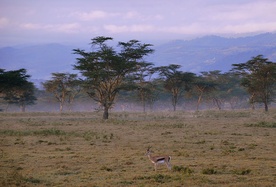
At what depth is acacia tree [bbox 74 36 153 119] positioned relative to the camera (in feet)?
141

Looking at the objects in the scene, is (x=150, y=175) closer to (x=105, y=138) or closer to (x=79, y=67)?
(x=105, y=138)

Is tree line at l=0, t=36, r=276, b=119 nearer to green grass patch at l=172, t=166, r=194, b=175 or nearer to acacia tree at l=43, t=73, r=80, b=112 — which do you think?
acacia tree at l=43, t=73, r=80, b=112

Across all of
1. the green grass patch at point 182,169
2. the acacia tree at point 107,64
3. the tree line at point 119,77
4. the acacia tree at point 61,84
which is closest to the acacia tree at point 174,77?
the tree line at point 119,77

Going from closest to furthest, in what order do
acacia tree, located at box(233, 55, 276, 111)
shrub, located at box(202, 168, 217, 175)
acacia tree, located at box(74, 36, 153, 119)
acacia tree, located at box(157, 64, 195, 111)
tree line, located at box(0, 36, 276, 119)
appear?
1. shrub, located at box(202, 168, 217, 175)
2. acacia tree, located at box(74, 36, 153, 119)
3. tree line, located at box(0, 36, 276, 119)
4. acacia tree, located at box(233, 55, 276, 111)
5. acacia tree, located at box(157, 64, 195, 111)

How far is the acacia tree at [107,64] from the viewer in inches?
1695

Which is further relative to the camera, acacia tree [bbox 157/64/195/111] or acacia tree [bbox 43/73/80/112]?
acacia tree [bbox 43/73/80/112]

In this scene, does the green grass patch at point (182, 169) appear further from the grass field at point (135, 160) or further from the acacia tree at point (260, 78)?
the acacia tree at point (260, 78)

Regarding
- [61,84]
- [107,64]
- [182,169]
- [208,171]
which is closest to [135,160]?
[182,169]

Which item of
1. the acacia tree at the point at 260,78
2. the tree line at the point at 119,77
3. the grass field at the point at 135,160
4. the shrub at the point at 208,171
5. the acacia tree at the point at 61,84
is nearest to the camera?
the grass field at the point at 135,160

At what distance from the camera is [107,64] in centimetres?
4381

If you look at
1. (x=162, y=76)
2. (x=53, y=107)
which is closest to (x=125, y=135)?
(x=162, y=76)

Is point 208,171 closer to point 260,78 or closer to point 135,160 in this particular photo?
point 135,160

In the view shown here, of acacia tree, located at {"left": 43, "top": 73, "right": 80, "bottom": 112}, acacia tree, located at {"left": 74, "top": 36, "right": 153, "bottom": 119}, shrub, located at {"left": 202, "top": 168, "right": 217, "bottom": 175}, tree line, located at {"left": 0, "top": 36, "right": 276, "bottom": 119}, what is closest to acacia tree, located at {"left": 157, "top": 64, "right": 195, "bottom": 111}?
tree line, located at {"left": 0, "top": 36, "right": 276, "bottom": 119}

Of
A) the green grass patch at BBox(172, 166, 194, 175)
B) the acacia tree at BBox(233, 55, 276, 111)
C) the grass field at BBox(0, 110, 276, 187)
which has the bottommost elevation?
the grass field at BBox(0, 110, 276, 187)
